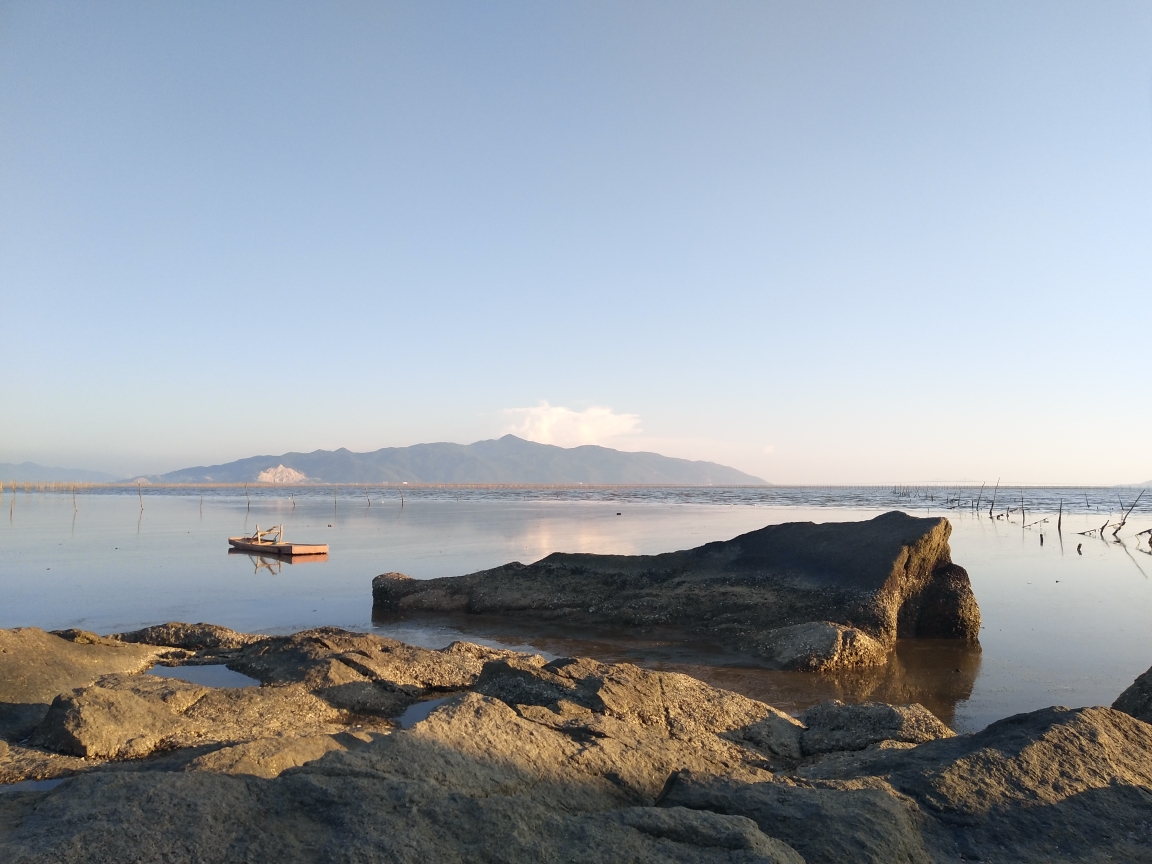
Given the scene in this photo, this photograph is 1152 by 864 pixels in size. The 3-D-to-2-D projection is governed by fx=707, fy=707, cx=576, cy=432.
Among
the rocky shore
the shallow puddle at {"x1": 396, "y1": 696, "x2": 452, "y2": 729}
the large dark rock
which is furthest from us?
the shallow puddle at {"x1": 396, "y1": 696, "x2": 452, "y2": 729}

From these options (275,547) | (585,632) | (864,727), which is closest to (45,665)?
(585,632)

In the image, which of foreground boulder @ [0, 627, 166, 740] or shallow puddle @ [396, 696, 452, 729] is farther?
shallow puddle @ [396, 696, 452, 729]

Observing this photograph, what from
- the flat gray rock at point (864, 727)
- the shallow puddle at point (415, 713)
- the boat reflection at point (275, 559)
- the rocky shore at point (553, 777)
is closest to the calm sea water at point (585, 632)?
the boat reflection at point (275, 559)

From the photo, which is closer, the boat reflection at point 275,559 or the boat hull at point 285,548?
the boat reflection at point 275,559

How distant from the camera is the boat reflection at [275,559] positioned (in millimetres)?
25930

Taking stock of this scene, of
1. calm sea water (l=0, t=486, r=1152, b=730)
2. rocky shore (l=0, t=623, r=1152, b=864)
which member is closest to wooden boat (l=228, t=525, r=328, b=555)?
calm sea water (l=0, t=486, r=1152, b=730)

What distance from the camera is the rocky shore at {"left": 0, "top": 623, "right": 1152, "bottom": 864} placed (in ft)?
11.9

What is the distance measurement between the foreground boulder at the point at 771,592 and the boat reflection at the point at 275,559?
9562mm

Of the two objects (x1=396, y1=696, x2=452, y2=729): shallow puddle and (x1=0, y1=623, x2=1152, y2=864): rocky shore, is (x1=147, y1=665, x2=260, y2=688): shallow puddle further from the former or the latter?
(x1=396, y1=696, x2=452, y2=729): shallow puddle

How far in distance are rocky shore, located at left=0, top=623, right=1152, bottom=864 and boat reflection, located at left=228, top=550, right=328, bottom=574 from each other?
17.5 metres

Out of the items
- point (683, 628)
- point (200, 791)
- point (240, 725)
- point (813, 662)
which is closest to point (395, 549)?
point (683, 628)

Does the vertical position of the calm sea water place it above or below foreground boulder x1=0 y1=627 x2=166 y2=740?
below

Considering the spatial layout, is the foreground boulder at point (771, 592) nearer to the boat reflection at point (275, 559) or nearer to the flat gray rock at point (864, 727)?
the flat gray rock at point (864, 727)

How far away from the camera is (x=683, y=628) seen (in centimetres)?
1562
